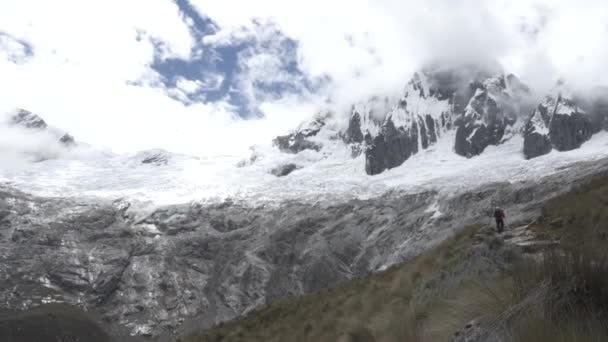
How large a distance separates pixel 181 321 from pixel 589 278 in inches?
7937

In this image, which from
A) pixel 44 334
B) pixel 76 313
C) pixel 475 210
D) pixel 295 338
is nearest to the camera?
pixel 295 338

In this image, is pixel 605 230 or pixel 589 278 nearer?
pixel 589 278

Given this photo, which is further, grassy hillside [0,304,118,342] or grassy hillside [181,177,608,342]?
grassy hillside [0,304,118,342]

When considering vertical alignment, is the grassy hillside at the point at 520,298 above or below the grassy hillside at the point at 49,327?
above

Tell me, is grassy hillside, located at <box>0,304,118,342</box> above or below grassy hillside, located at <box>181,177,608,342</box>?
below

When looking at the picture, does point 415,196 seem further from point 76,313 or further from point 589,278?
point 589,278

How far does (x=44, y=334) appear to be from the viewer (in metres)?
173

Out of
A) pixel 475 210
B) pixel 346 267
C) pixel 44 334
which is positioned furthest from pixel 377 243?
pixel 44 334

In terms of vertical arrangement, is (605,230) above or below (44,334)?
above

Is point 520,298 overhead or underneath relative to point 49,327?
overhead

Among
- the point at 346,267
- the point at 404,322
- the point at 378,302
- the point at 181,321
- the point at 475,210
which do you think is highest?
the point at 404,322

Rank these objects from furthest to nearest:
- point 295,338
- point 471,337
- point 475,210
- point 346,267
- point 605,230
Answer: point 346,267 < point 475,210 < point 295,338 < point 605,230 < point 471,337

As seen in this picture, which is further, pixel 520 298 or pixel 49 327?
pixel 49 327

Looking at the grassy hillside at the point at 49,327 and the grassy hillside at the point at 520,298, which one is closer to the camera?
the grassy hillside at the point at 520,298
